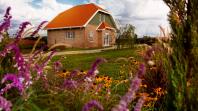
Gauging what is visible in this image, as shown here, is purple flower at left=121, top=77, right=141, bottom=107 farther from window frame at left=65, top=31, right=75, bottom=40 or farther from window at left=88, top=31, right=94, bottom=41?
window at left=88, top=31, right=94, bottom=41

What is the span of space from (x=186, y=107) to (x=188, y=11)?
1462mm

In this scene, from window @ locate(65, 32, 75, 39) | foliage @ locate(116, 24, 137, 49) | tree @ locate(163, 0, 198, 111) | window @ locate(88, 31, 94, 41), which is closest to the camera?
tree @ locate(163, 0, 198, 111)

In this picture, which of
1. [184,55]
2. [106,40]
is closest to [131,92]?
[184,55]

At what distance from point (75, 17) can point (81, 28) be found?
78.4 inches

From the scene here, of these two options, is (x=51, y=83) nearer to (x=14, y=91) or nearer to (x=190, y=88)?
(x=14, y=91)

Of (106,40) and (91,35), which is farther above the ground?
(91,35)

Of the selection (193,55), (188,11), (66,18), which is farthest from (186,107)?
(66,18)

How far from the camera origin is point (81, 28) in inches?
2425

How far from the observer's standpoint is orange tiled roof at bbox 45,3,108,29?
6188 centimetres

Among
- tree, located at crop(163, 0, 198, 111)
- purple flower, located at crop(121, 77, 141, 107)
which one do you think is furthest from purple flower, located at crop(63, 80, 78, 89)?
purple flower, located at crop(121, 77, 141, 107)

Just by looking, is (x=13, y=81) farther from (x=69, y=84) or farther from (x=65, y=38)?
(x=65, y=38)

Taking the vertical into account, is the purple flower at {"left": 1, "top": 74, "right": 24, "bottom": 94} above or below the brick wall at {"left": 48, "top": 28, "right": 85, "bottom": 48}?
above

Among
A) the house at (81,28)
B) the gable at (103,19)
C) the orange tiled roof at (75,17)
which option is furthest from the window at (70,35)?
the gable at (103,19)

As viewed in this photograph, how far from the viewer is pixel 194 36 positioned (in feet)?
21.5
